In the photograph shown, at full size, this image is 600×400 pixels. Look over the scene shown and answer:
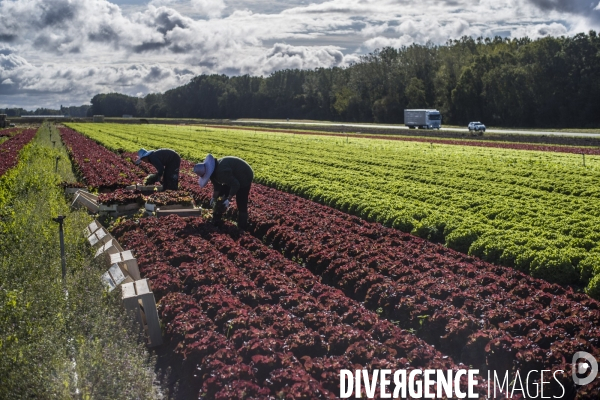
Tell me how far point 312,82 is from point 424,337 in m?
132

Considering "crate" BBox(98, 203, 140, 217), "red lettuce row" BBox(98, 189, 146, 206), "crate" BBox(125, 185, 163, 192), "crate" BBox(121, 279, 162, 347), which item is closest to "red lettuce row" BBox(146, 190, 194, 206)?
"red lettuce row" BBox(98, 189, 146, 206)

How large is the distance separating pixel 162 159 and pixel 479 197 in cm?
1002

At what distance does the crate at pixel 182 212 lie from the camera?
16.4 meters

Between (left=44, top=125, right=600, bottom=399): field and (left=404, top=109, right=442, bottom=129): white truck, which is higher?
(left=404, top=109, right=442, bottom=129): white truck

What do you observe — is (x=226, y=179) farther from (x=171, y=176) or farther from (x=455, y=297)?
(x=455, y=297)

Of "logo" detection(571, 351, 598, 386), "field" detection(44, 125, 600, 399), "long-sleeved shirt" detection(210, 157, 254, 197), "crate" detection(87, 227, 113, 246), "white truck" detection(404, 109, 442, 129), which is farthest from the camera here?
"white truck" detection(404, 109, 442, 129)

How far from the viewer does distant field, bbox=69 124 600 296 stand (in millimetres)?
12078

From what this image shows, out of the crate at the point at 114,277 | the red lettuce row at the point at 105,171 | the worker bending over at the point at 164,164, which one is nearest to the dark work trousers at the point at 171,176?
the worker bending over at the point at 164,164

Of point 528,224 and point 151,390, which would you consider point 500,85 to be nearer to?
point 528,224

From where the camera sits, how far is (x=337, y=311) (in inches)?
359

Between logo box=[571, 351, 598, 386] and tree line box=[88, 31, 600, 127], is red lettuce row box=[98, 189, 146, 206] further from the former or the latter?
tree line box=[88, 31, 600, 127]

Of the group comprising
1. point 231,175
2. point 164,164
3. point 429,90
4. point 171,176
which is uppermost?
point 429,90

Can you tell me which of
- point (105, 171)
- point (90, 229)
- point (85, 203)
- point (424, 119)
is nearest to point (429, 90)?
point (424, 119)

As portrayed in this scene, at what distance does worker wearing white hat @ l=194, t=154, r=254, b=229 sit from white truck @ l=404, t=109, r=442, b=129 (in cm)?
5844
